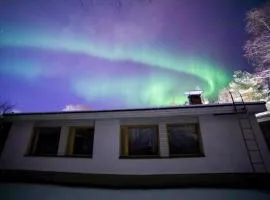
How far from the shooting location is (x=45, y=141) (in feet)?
36.2

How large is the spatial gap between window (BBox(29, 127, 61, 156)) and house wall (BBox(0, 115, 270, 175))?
1.28ft

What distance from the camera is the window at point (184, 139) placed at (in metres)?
9.47

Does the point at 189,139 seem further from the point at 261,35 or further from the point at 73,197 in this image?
the point at 261,35

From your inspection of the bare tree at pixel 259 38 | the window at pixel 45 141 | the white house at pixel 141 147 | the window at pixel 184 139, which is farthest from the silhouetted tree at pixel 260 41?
the window at pixel 45 141

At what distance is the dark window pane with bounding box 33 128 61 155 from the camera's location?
10.8 meters

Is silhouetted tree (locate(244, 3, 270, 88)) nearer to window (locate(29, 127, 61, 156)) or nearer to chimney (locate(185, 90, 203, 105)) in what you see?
chimney (locate(185, 90, 203, 105))

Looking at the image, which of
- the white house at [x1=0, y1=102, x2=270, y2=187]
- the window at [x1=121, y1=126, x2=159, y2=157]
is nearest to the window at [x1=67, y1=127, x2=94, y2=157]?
the white house at [x1=0, y1=102, x2=270, y2=187]

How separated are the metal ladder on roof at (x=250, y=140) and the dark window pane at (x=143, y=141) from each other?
4090mm

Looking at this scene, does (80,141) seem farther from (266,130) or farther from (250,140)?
(266,130)

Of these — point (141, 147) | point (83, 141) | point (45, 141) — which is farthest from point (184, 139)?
point (45, 141)

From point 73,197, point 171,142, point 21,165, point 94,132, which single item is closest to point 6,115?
point 21,165

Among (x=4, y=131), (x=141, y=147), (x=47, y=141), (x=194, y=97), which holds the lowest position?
(x=141, y=147)

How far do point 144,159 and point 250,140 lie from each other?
16.1 feet

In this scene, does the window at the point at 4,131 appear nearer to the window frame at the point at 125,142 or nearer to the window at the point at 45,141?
the window at the point at 45,141
